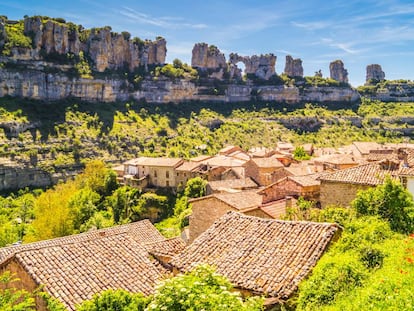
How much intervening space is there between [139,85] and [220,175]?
2422 inches

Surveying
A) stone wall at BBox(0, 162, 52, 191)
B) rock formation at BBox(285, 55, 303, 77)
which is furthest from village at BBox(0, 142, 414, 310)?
rock formation at BBox(285, 55, 303, 77)

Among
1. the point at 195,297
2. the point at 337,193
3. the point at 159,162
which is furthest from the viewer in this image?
the point at 159,162

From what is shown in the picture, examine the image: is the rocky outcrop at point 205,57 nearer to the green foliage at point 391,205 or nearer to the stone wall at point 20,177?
the stone wall at point 20,177

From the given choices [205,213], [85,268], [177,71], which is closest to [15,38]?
[177,71]

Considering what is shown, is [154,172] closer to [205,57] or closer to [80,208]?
[80,208]

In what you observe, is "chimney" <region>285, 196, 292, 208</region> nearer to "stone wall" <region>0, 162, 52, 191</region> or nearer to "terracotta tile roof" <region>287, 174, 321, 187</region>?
"terracotta tile roof" <region>287, 174, 321, 187</region>

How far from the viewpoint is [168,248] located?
1659 cm

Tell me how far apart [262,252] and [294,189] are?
14686 millimetres

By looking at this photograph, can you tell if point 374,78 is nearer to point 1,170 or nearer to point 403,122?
point 403,122

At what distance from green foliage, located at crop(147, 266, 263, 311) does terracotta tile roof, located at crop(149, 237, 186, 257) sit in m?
6.11

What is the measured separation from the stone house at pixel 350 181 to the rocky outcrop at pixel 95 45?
8271 centimetres

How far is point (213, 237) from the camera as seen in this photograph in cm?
1352

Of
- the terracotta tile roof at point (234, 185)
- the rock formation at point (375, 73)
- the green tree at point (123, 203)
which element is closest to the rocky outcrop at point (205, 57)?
the rock formation at point (375, 73)

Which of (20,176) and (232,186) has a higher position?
(232,186)
